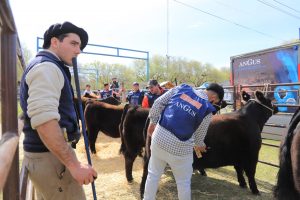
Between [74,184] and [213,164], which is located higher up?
[74,184]

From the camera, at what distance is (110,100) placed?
33.6 ft

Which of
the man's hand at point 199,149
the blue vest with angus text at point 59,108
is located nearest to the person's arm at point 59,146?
the blue vest with angus text at point 59,108

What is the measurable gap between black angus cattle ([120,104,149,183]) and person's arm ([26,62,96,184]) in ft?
10.9

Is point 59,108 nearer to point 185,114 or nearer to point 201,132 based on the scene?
point 185,114

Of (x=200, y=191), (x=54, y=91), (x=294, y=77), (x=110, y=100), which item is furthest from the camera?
(x=110, y=100)

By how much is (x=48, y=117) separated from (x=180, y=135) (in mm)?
1591

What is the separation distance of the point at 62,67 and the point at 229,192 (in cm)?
361

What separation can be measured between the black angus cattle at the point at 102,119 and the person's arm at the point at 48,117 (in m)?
5.34

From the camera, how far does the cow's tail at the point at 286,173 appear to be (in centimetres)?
267

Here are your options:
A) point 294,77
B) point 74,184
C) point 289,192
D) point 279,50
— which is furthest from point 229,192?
point 279,50

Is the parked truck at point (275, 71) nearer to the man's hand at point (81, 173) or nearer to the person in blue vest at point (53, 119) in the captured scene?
the person in blue vest at point (53, 119)

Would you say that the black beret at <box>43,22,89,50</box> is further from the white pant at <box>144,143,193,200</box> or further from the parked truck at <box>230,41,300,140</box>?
the parked truck at <box>230,41,300,140</box>

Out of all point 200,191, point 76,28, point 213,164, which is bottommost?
point 200,191

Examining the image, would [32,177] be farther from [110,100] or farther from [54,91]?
[110,100]
